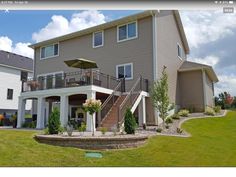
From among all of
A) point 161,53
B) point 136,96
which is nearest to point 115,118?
point 136,96

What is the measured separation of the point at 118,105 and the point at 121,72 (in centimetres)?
259

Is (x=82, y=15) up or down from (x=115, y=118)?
up

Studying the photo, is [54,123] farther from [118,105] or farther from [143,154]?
[118,105]

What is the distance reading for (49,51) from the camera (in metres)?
14.7

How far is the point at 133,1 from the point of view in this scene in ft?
5.87

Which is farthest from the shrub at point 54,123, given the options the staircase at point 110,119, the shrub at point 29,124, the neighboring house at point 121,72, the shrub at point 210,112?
the shrub at point 210,112

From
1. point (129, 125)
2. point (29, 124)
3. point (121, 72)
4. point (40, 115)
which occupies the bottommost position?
point (29, 124)

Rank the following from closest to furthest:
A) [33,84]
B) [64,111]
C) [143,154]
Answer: [143,154] < [64,111] < [33,84]

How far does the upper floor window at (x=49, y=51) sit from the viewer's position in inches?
566

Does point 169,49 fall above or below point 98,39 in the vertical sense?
below

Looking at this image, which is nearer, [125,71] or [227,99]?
[227,99]

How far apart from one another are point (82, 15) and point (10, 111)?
11.5 m

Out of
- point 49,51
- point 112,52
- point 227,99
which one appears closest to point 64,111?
point 112,52

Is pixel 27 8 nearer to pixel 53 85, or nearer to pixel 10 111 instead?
pixel 53 85
